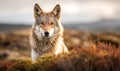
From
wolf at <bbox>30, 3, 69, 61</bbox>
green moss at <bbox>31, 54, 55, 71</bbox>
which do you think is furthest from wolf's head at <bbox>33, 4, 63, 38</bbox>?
green moss at <bbox>31, 54, 55, 71</bbox>

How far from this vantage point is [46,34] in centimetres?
1838

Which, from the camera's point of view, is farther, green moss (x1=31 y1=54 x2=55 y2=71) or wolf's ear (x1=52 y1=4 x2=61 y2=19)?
wolf's ear (x1=52 y1=4 x2=61 y2=19)

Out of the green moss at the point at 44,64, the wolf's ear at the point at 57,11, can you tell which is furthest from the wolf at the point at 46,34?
the green moss at the point at 44,64

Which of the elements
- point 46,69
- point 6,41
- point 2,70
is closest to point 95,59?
point 46,69

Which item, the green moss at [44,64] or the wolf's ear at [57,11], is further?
the wolf's ear at [57,11]

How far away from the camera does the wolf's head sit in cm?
1834

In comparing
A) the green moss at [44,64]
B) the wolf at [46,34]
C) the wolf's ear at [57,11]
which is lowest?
the green moss at [44,64]

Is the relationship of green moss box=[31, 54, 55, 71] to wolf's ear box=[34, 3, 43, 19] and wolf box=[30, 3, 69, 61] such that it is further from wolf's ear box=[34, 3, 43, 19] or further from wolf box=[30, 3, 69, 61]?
wolf's ear box=[34, 3, 43, 19]

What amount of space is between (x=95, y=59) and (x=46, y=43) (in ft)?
18.0

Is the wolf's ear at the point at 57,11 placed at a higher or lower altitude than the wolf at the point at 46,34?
higher

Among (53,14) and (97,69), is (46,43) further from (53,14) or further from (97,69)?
(97,69)

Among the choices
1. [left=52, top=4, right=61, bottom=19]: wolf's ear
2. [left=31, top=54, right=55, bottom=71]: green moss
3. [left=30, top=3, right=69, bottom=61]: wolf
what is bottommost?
[left=31, top=54, right=55, bottom=71]: green moss

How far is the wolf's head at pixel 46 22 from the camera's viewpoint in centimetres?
1834

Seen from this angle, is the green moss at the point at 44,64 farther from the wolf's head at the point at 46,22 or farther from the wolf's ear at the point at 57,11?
the wolf's ear at the point at 57,11
